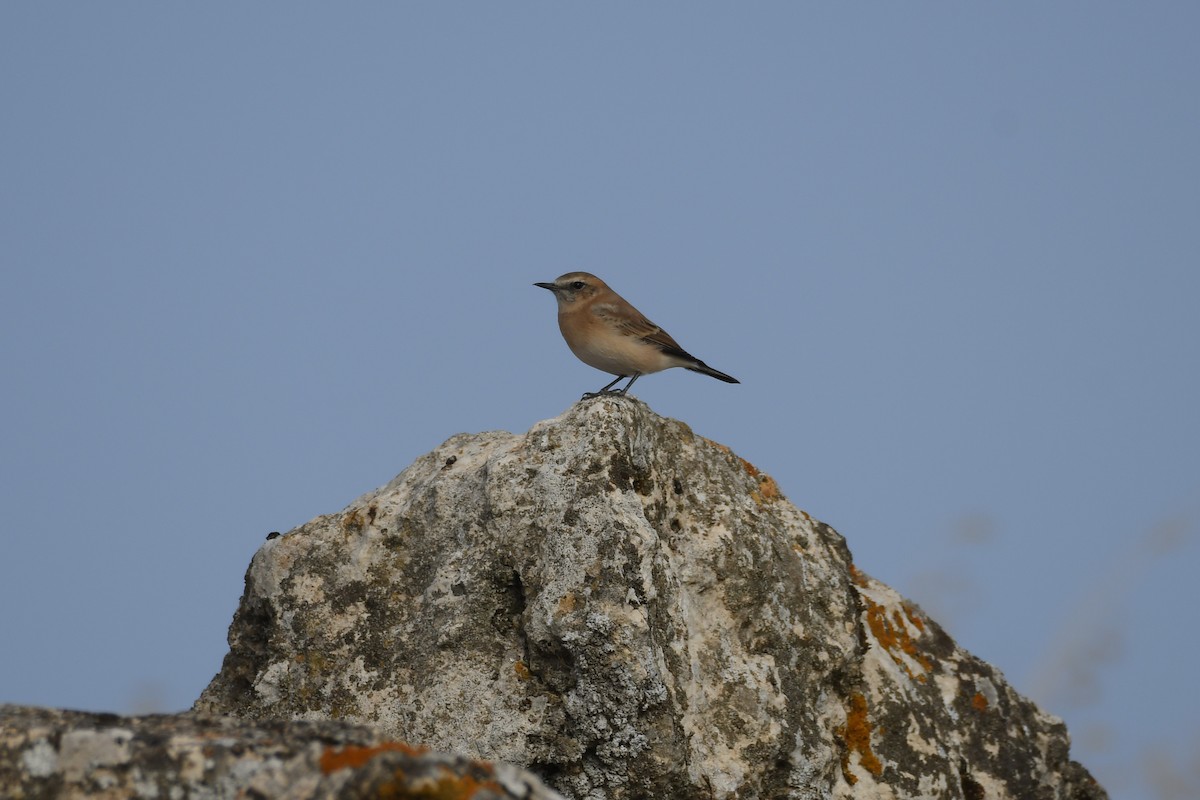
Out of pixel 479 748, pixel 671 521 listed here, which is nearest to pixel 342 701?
pixel 479 748

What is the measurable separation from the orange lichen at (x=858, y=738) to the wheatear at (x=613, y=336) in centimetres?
428

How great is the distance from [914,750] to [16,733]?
5.88 meters

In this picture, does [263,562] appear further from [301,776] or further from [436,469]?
[301,776]

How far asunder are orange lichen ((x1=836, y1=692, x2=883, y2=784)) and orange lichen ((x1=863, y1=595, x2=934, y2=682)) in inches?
26.3

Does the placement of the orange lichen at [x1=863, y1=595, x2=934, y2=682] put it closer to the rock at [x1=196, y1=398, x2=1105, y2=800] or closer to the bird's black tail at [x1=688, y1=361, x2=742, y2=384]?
the rock at [x1=196, y1=398, x2=1105, y2=800]

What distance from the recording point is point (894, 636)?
9.41 meters

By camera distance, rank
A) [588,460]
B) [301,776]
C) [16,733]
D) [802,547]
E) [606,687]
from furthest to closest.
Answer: [802,547]
[588,460]
[606,687]
[16,733]
[301,776]

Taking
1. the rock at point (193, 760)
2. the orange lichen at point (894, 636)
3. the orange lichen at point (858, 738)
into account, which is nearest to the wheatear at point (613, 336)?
the orange lichen at point (894, 636)

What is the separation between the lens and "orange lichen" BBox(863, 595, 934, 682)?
9219mm

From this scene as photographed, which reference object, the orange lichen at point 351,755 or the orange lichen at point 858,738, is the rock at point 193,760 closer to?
the orange lichen at point 351,755

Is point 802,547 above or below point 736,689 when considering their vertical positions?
above

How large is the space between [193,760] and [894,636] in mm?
6015

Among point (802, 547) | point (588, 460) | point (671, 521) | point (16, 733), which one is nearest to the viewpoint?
point (16, 733)

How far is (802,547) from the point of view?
8992 millimetres
